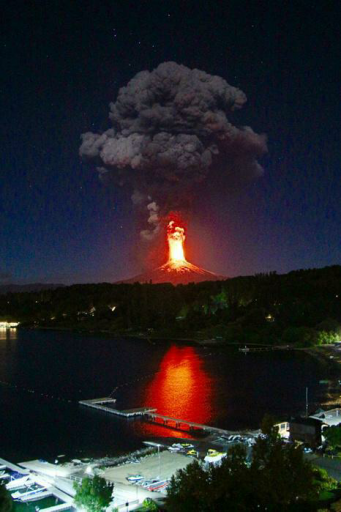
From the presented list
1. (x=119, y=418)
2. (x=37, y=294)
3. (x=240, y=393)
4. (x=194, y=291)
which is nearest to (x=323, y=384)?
(x=240, y=393)

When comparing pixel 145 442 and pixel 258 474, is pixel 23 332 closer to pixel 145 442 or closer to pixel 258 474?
pixel 145 442

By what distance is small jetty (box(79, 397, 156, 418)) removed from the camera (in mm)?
9617

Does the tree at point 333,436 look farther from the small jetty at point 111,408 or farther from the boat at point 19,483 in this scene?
the small jetty at point 111,408

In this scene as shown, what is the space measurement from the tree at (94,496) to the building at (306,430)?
10.1 ft

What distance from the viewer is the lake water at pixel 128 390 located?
330 inches

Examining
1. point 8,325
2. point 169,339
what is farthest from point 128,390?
point 8,325

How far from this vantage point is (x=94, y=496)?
470 cm

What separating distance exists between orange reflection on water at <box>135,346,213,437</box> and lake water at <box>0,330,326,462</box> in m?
0.02

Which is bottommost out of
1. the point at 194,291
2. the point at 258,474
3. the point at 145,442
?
the point at 145,442

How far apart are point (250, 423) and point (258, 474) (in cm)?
465

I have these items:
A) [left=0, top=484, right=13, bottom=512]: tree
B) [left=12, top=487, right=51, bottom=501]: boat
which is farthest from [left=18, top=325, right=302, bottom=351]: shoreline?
[left=0, top=484, right=13, bottom=512]: tree

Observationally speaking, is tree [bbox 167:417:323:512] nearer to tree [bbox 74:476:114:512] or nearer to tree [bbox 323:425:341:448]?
tree [bbox 74:476:114:512]

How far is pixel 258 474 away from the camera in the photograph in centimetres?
426

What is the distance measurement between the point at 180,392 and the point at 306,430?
4803 mm
